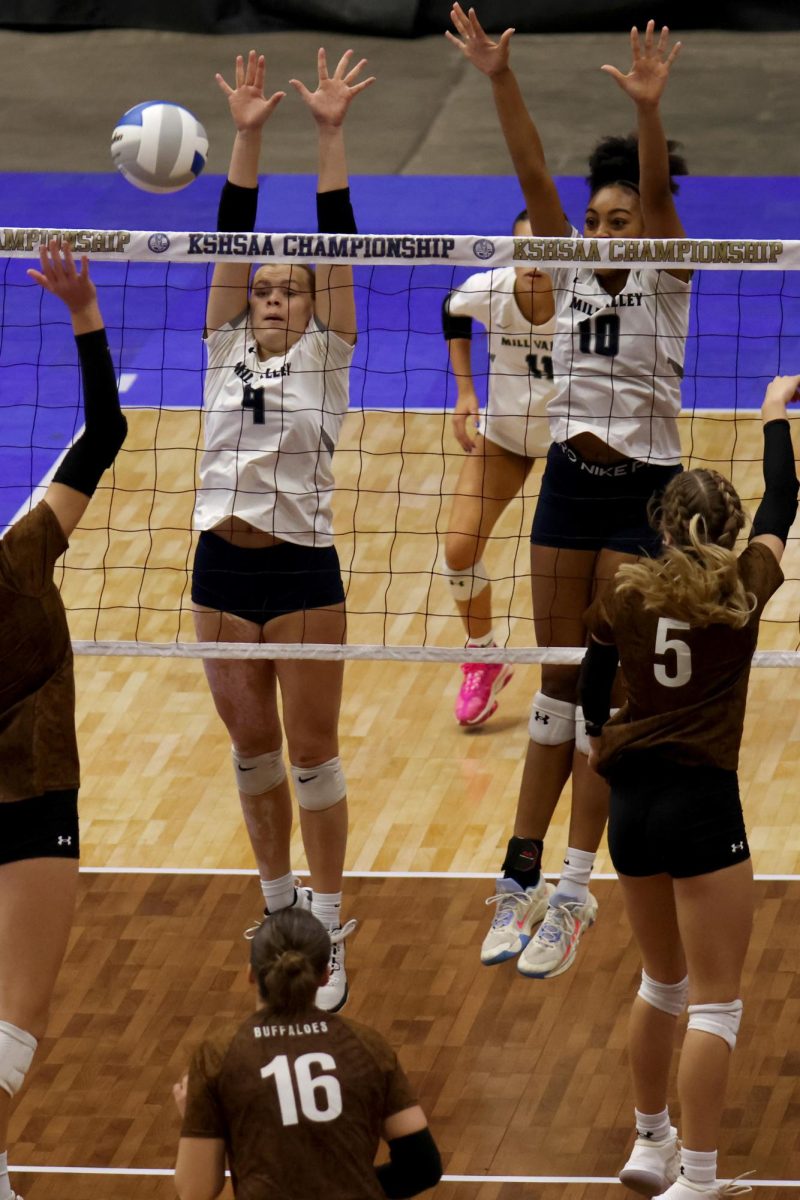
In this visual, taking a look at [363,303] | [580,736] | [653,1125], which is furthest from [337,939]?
[363,303]

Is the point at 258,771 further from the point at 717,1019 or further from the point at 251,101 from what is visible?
the point at 251,101

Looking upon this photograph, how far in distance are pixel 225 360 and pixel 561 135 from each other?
11934 millimetres

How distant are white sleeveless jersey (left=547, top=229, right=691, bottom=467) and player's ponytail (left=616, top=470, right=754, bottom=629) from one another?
130 centimetres

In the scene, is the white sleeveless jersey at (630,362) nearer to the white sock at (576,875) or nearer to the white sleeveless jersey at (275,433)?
the white sleeveless jersey at (275,433)

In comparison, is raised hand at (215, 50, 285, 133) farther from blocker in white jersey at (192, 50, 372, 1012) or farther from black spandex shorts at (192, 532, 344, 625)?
black spandex shorts at (192, 532, 344, 625)

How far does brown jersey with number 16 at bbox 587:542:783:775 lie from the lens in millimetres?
4852

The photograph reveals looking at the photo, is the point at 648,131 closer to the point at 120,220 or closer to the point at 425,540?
the point at 425,540

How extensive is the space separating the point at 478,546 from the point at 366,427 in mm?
3493

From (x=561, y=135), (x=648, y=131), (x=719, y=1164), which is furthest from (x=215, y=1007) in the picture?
(x=561, y=135)

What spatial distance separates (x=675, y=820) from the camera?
16.1ft

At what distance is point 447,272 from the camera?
1377 cm

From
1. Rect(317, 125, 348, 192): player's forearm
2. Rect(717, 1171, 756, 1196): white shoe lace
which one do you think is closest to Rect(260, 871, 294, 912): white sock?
Rect(717, 1171, 756, 1196): white shoe lace

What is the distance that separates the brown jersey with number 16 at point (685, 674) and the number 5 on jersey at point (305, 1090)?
148 cm

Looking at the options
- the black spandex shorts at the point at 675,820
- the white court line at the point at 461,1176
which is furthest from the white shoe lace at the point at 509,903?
the black spandex shorts at the point at 675,820
